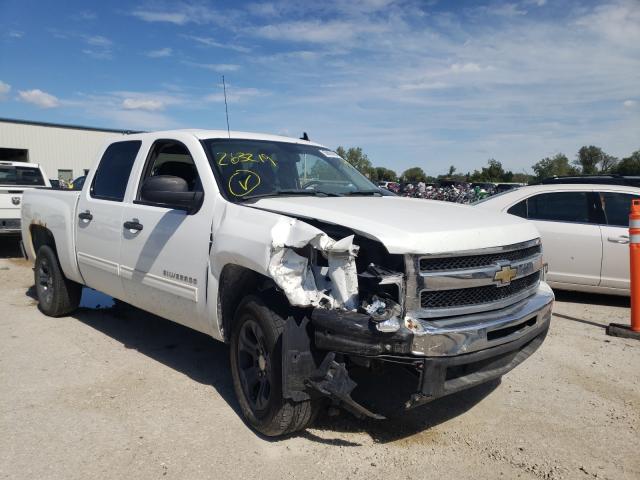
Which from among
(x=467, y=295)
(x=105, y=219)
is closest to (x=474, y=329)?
(x=467, y=295)

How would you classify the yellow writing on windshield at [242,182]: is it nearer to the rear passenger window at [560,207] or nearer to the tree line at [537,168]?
the rear passenger window at [560,207]

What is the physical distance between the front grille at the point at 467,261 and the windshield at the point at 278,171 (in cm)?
140

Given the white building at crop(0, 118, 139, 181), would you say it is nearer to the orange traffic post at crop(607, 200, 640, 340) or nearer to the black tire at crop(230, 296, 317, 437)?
the orange traffic post at crop(607, 200, 640, 340)

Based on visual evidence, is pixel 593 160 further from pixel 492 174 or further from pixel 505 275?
pixel 505 275

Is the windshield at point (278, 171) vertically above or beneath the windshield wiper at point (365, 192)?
above

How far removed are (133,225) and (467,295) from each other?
9.21 feet

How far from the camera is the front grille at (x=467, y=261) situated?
2.96 metres

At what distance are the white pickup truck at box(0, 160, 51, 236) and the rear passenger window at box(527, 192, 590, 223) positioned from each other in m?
8.73

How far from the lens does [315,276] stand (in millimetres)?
3082

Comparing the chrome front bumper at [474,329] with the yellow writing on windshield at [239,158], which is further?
the yellow writing on windshield at [239,158]

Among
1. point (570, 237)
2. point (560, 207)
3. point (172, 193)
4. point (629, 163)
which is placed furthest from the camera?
point (629, 163)

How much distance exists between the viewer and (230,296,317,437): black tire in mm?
3186

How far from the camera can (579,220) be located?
6918mm

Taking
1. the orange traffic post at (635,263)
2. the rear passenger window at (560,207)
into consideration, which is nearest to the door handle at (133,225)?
the orange traffic post at (635,263)
